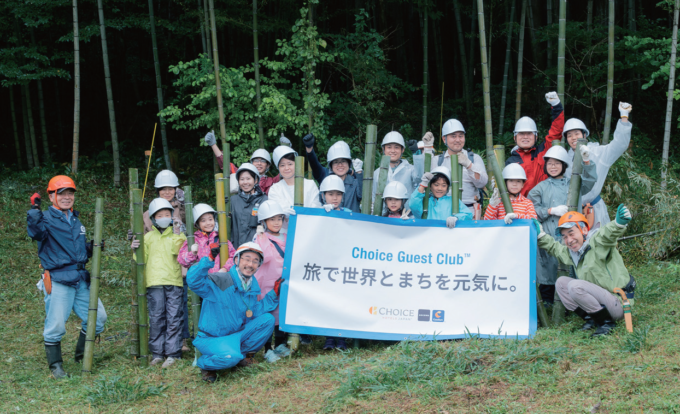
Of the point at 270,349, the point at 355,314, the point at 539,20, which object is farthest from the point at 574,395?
the point at 539,20

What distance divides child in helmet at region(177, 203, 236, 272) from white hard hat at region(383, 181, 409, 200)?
137cm

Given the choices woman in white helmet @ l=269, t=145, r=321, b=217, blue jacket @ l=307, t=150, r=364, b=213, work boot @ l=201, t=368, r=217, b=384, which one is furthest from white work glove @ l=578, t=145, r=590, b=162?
work boot @ l=201, t=368, r=217, b=384

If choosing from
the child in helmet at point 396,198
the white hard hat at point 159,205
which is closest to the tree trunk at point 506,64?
the child in helmet at point 396,198

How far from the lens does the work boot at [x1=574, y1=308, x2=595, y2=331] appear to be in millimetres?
4551

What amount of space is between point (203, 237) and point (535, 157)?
9.98 ft

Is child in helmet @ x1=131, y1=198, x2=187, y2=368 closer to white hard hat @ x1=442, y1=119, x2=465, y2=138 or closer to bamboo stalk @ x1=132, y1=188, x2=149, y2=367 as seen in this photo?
bamboo stalk @ x1=132, y1=188, x2=149, y2=367

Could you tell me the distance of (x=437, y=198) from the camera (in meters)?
5.08

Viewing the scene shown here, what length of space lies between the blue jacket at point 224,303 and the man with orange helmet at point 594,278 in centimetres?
239

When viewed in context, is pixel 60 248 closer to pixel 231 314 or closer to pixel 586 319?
pixel 231 314

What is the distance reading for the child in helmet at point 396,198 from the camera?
496 centimetres

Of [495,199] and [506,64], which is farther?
[506,64]

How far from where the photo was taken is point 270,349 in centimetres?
487

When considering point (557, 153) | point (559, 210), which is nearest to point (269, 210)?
point (559, 210)

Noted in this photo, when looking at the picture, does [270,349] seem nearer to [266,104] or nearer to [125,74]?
[266,104]
